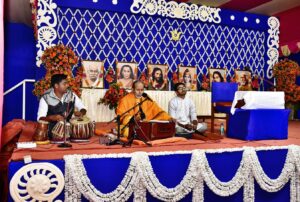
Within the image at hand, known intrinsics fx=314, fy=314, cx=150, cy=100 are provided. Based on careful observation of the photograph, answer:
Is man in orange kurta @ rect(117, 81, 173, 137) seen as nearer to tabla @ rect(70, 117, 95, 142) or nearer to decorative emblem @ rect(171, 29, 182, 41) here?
tabla @ rect(70, 117, 95, 142)

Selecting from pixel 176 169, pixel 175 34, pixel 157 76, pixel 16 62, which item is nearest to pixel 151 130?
pixel 176 169

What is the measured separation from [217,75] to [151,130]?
386 centimetres

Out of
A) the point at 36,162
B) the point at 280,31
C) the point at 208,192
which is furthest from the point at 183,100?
the point at 280,31

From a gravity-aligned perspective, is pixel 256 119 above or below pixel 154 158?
above

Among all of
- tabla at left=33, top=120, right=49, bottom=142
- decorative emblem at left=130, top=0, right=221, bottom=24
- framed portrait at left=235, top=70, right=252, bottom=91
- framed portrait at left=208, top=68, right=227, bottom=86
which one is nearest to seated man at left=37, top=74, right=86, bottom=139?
tabla at left=33, top=120, right=49, bottom=142

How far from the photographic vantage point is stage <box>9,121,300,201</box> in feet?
7.93

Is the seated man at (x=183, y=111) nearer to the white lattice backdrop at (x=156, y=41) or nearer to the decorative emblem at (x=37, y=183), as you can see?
the decorative emblem at (x=37, y=183)

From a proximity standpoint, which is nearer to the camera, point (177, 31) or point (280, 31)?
point (177, 31)

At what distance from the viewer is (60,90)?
3469 mm

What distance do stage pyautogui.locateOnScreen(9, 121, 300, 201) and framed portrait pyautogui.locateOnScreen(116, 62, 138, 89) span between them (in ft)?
9.62

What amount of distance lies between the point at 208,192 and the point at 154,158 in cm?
60

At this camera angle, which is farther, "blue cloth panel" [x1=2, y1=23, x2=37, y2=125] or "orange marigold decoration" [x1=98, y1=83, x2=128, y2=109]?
"blue cloth panel" [x1=2, y1=23, x2=37, y2=125]

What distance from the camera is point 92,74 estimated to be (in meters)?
5.84

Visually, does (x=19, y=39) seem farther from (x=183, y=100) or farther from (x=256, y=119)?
(x=256, y=119)
